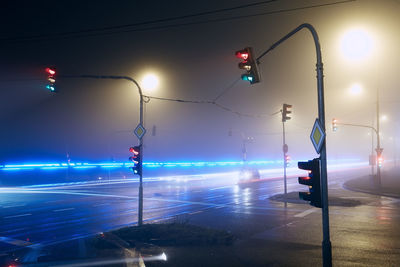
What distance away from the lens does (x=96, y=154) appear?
6353cm

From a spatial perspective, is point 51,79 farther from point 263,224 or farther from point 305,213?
point 305,213

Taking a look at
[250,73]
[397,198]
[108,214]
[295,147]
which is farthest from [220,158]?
[250,73]

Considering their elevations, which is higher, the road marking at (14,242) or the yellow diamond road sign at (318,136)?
the yellow diamond road sign at (318,136)

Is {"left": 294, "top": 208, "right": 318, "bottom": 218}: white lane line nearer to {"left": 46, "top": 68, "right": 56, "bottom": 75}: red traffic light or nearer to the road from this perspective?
the road

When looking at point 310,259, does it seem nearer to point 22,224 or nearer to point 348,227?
point 348,227

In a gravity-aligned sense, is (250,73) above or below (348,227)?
above

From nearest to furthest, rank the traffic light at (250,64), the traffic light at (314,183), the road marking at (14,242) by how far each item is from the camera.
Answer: the traffic light at (314,183) → the traffic light at (250,64) → the road marking at (14,242)

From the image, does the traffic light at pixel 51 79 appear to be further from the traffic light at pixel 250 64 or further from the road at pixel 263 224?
the traffic light at pixel 250 64

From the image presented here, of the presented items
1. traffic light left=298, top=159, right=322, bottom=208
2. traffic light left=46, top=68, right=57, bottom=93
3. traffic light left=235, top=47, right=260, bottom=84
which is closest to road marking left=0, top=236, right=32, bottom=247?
traffic light left=46, top=68, right=57, bottom=93

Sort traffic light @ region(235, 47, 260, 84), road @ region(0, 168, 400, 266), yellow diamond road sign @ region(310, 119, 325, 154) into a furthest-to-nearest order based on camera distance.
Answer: traffic light @ region(235, 47, 260, 84), road @ region(0, 168, 400, 266), yellow diamond road sign @ region(310, 119, 325, 154)

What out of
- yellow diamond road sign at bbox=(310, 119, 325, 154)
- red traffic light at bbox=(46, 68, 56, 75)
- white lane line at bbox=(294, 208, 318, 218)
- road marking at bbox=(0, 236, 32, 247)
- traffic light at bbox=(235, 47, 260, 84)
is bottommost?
Answer: white lane line at bbox=(294, 208, 318, 218)

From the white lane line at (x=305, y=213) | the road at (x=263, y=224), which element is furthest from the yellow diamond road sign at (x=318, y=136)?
the white lane line at (x=305, y=213)

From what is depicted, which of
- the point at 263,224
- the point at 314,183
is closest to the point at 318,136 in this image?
the point at 314,183

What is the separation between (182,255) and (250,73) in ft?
18.2
